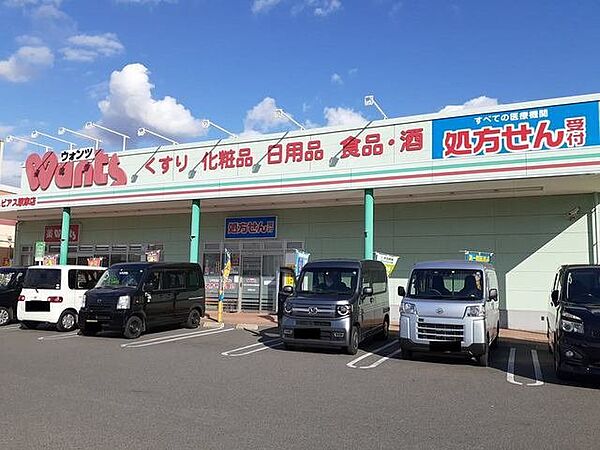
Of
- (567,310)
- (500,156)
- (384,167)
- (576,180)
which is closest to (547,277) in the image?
(576,180)

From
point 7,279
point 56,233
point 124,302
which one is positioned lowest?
point 124,302

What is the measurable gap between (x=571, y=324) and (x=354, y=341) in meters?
4.27

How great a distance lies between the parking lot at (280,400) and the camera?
211 inches

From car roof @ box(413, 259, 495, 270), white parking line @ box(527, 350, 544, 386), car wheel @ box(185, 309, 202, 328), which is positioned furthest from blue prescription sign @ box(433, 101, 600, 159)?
car wheel @ box(185, 309, 202, 328)

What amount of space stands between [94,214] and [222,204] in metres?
7.33

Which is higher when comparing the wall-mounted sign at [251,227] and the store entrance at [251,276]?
the wall-mounted sign at [251,227]

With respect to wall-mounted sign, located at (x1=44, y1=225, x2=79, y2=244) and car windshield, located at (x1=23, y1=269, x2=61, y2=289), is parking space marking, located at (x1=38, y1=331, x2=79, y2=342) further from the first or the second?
wall-mounted sign, located at (x1=44, y1=225, x2=79, y2=244)

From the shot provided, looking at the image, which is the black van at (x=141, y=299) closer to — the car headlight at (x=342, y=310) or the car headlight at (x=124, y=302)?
the car headlight at (x=124, y=302)

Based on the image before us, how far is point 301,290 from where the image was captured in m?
12.1

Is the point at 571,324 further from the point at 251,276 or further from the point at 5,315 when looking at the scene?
the point at 5,315

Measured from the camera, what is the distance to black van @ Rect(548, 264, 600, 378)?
7859 millimetres

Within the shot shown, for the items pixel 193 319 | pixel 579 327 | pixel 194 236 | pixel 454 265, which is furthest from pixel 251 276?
pixel 579 327

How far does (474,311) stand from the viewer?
988cm

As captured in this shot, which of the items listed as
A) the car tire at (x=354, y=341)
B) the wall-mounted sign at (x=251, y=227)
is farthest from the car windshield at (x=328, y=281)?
the wall-mounted sign at (x=251, y=227)
